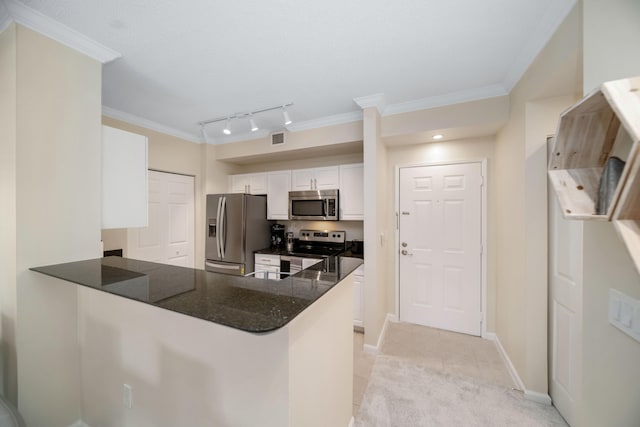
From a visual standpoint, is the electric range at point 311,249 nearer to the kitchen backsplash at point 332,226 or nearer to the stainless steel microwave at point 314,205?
the kitchen backsplash at point 332,226

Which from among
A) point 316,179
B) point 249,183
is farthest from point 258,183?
point 316,179

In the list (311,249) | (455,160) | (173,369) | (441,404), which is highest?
(455,160)

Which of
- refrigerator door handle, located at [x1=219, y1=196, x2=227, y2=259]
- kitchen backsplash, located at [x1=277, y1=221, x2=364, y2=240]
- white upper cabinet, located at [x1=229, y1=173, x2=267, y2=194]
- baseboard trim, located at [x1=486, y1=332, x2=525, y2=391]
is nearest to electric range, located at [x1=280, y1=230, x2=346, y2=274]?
kitchen backsplash, located at [x1=277, y1=221, x2=364, y2=240]

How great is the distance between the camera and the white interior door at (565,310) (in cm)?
152

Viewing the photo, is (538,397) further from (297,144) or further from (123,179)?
(123,179)

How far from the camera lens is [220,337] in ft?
3.36

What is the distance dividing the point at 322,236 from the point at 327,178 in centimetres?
88

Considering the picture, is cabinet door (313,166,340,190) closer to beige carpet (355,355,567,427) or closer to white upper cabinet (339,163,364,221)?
white upper cabinet (339,163,364,221)

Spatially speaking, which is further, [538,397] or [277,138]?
[277,138]

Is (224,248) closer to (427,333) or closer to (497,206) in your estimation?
(427,333)

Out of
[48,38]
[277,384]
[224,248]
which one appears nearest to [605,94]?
[277,384]

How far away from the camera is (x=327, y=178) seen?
10.7ft

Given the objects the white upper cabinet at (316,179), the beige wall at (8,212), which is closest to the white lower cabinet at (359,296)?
the white upper cabinet at (316,179)

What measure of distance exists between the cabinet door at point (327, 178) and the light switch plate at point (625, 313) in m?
2.59
